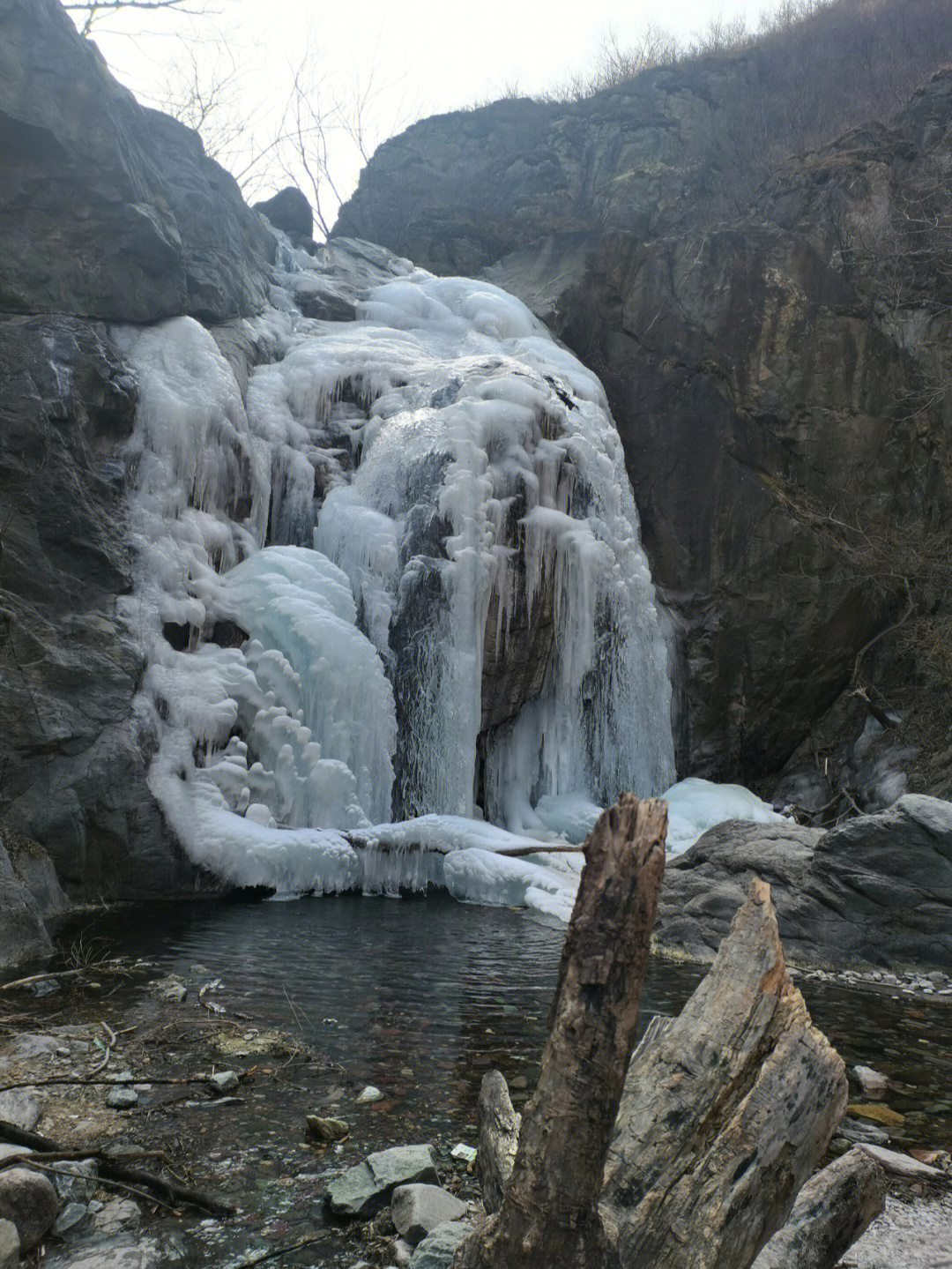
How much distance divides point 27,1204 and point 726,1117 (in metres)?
1.41

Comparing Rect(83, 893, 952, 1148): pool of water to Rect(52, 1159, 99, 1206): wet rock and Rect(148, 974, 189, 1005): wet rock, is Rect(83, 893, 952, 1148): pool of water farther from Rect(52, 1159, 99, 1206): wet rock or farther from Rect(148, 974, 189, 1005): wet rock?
Rect(52, 1159, 99, 1206): wet rock

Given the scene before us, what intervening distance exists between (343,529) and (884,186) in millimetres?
8712

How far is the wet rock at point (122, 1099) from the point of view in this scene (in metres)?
2.60

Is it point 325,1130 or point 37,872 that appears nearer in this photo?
point 325,1130

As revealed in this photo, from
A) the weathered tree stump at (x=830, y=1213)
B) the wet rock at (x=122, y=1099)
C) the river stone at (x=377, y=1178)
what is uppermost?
the weathered tree stump at (x=830, y=1213)

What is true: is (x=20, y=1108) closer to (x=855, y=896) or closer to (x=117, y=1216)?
(x=117, y=1216)

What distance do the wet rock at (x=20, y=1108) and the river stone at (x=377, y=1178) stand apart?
85 cm

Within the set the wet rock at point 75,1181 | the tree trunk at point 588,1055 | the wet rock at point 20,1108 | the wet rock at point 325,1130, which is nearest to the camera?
the tree trunk at point 588,1055

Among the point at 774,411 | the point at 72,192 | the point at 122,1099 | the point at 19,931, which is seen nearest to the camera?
the point at 122,1099

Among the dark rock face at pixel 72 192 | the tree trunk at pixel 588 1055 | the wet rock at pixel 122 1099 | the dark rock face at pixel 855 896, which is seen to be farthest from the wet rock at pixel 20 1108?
the dark rock face at pixel 72 192

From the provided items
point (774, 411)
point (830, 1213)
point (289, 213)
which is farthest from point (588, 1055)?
point (289, 213)

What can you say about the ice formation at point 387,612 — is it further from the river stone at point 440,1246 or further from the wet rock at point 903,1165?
the river stone at point 440,1246

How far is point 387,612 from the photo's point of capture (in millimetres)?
8523

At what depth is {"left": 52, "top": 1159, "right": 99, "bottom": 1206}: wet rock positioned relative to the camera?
6.57 feet
